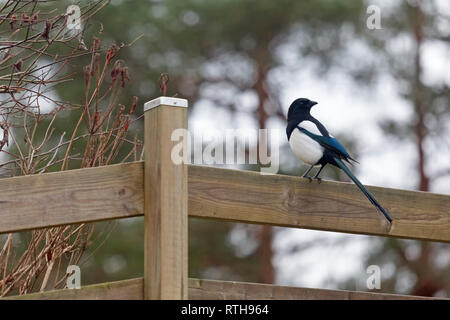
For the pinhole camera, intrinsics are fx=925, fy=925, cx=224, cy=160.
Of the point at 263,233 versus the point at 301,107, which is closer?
the point at 301,107

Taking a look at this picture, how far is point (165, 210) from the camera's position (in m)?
2.54

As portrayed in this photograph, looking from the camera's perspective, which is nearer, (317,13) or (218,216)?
(218,216)

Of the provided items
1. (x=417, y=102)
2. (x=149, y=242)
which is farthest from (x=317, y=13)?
(x=149, y=242)

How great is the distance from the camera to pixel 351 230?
305 centimetres

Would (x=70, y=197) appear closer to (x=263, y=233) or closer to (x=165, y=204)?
(x=165, y=204)

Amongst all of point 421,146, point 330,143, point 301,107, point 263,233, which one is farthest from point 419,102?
point 330,143

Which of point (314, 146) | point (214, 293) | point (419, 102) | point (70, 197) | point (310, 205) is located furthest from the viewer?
point (419, 102)

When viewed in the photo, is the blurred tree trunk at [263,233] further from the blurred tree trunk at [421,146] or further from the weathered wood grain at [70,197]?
the weathered wood grain at [70,197]

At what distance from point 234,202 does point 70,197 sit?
519 millimetres

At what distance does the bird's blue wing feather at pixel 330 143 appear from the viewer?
4098 millimetres
